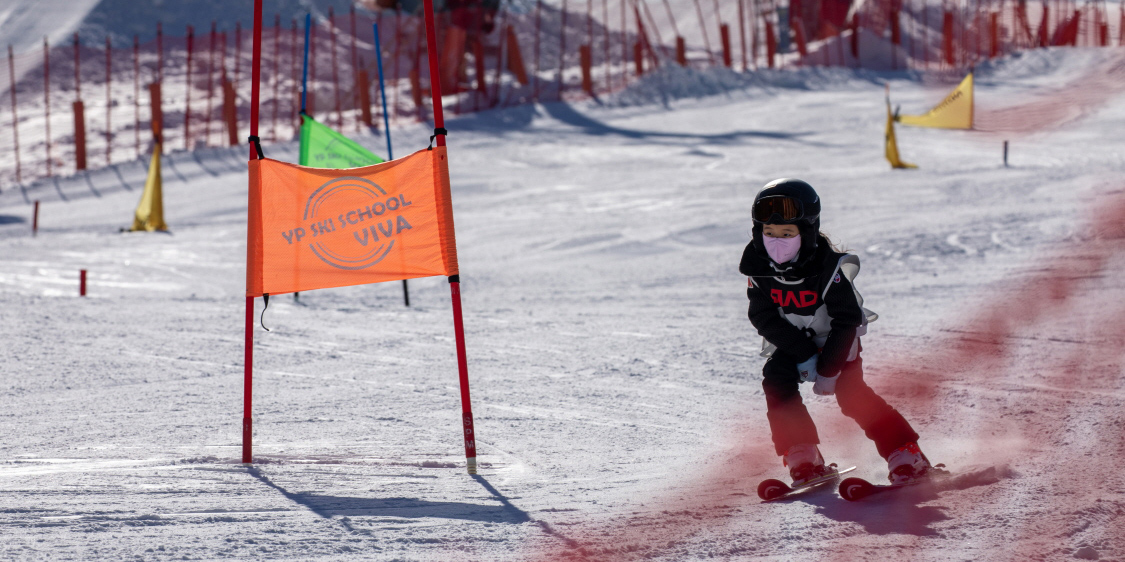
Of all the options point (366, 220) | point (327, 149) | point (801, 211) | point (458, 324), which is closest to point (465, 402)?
point (458, 324)

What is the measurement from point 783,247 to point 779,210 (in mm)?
139

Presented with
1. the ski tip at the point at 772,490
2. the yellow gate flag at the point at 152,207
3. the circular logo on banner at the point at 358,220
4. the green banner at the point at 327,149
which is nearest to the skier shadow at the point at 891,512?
the ski tip at the point at 772,490

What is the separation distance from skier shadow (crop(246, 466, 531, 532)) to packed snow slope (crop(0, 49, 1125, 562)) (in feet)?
0.07

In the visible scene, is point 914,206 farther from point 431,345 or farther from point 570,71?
point 570,71

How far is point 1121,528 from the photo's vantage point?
11.0 ft

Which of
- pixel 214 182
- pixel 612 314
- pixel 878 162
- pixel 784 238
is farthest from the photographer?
pixel 214 182

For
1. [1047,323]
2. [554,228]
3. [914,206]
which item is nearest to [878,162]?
[914,206]

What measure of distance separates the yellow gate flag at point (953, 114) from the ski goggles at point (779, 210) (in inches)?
553

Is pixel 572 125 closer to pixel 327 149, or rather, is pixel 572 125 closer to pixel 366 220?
pixel 327 149

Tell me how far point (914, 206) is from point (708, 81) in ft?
58.4

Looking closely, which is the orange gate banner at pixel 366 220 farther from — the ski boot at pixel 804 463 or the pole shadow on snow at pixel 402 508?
the ski boot at pixel 804 463

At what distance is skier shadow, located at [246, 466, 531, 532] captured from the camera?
152 inches

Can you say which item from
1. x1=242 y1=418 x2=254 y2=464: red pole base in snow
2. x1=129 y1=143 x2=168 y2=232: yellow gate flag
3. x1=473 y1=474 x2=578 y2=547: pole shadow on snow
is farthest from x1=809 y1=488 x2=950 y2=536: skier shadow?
x1=129 y1=143 x2=168 y2=232: yellow gate flag

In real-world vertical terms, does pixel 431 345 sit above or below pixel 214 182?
below
